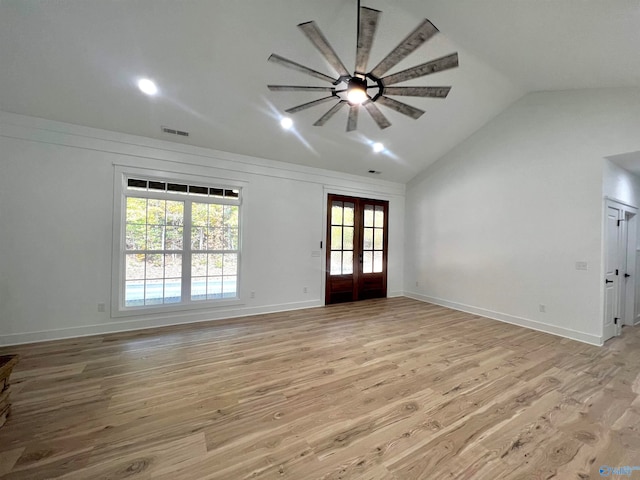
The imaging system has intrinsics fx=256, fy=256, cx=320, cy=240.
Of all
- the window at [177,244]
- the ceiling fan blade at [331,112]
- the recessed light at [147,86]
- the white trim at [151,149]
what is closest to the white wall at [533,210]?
the white trim at [151,149]

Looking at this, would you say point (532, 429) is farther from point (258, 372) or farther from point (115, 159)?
point (115, 159)

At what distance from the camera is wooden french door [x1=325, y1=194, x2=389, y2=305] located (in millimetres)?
5645

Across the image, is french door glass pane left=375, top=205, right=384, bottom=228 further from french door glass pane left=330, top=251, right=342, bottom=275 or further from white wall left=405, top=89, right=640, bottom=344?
french door glass pane left=330, top=251, right=342, bottom=275

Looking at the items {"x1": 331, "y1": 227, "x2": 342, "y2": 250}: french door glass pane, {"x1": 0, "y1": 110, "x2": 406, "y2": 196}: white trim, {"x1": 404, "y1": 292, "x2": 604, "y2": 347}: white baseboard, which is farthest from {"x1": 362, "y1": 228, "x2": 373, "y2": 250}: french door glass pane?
{"x1": 404, "y1": 292, "x2": 604, "y2": 347}: white baseboard

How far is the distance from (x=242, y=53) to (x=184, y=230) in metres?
2.73

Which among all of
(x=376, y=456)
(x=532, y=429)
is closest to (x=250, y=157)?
(x=376, y=456)

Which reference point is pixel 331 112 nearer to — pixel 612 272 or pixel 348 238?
pixel 348 238

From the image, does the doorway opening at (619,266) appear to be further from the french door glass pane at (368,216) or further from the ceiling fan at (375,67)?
the french door glass pane at (368,216)

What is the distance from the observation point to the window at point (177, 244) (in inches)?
154

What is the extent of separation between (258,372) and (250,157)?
3.54m

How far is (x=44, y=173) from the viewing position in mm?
3342

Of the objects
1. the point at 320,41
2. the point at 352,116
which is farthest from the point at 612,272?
the point at 320,41

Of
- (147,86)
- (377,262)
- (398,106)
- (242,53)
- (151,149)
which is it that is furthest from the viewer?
(377,262)

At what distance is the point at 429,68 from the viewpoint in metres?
2.04
